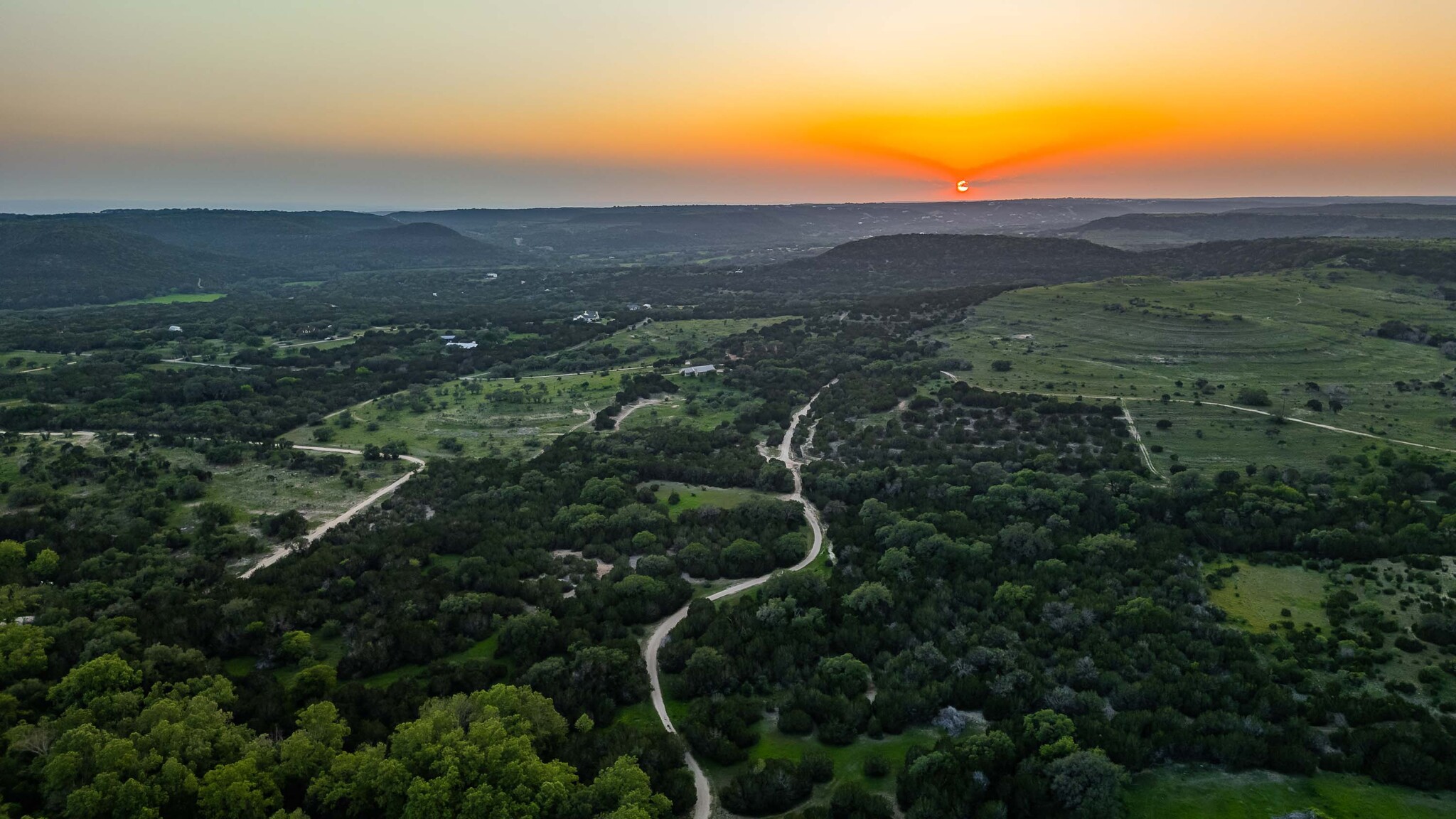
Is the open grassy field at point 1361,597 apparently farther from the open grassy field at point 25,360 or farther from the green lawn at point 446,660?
the open grassy field at point 25,360

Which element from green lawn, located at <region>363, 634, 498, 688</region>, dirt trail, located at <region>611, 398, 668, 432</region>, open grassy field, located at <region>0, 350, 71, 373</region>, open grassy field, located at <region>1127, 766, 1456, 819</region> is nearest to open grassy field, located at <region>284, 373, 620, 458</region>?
dirt trail, located at <region>611, 398, 668, 432</region>

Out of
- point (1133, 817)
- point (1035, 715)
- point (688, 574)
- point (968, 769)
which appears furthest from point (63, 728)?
point (1133, 817)

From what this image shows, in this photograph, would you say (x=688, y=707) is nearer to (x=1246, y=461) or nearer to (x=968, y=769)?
(x=968, y=769)

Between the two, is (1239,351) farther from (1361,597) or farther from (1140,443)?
(1361,597)

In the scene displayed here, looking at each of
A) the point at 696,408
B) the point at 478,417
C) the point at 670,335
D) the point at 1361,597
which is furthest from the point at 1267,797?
the point at 670,335

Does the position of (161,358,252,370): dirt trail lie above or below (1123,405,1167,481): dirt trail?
above

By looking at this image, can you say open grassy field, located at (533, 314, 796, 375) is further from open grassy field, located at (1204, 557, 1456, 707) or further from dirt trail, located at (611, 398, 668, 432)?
open grassy field, located at (1204, 557, 1456, 707)
